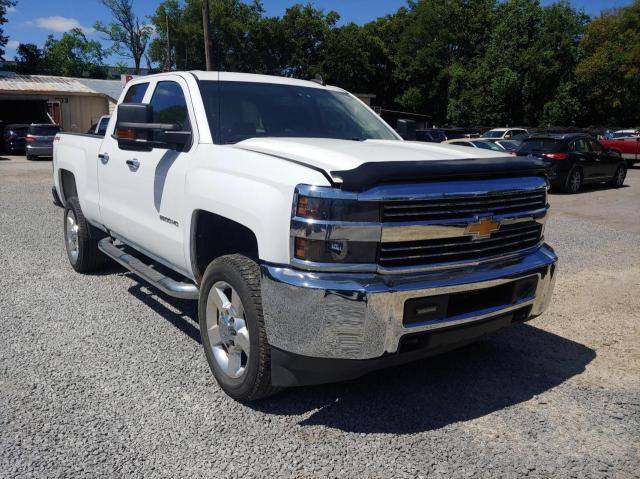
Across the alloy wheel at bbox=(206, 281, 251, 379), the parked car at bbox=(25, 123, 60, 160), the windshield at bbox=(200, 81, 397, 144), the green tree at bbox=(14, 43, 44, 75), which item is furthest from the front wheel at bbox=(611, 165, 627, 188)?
the green tree at bbox=(14, 43, 44, 75)

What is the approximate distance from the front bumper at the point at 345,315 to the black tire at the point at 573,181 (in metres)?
13.4

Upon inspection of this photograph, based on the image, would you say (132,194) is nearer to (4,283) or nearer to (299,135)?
(299,135)

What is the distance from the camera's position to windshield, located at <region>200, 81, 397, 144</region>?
13.3 feet

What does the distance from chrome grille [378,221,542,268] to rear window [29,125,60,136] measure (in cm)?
2577

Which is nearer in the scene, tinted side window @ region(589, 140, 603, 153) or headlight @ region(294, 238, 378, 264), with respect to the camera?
headlight @ region(294, 238, 378, 264)

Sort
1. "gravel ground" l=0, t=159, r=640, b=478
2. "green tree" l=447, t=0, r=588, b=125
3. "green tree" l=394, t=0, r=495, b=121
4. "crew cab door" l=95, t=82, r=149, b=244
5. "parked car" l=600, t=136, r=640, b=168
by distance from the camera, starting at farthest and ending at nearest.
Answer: "green tree" l=394, t=0, r=495, b=121
"green tree" l=447, t=0, r=588, b=125
"parked car" l=600, t=136, r=640, b=168
"crew cab door" l=95, t=82, r=149, b=244
"gravel ground" l=0, t=159, r=640, b=478

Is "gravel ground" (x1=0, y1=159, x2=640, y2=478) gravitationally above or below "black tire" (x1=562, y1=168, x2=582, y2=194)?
above

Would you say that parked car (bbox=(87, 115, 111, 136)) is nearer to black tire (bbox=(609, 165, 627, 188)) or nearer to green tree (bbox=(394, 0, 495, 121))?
black tire (bbox=(609, 165, 627, 188))

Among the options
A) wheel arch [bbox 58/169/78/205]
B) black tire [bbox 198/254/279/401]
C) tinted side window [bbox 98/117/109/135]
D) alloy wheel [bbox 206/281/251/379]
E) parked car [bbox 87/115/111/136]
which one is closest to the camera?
black tire [bbox 198/254/279/401]

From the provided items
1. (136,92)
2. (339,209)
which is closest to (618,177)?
(136,92)

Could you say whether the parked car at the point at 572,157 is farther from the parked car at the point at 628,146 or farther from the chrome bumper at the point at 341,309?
the chrome bumper at the point at 341,309

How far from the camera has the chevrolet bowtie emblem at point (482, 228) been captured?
121 inches

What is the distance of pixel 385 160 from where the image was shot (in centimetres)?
310

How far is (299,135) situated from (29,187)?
43.1ft
